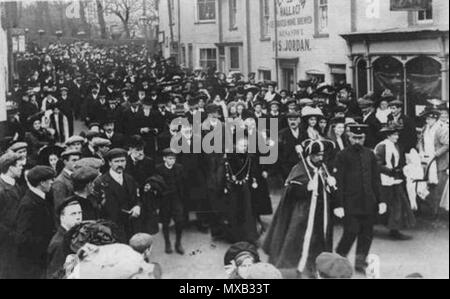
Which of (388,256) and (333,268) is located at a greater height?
(333,268)

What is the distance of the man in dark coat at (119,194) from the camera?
16.3ft

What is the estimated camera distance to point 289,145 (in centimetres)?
541

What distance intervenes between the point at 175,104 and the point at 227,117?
0.70 meters

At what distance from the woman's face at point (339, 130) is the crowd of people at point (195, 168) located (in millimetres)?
17

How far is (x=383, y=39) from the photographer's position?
588cm

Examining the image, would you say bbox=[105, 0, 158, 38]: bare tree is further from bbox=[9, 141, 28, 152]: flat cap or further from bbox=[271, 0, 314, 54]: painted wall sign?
bbox=[9, 141, 28, 152]: flat cap

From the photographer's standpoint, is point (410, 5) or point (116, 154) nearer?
point (116, 154)

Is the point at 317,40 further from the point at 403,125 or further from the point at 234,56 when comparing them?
the point at 403,125

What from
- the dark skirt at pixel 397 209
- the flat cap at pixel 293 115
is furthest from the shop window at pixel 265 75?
the dark skirt at pixel 397 209

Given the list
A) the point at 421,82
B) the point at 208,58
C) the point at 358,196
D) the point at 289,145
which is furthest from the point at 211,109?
the point at 421,82

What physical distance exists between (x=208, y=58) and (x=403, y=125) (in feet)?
6.82

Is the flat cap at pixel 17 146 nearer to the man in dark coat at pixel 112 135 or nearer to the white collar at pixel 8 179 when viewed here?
the white collar at pixel 8 179
